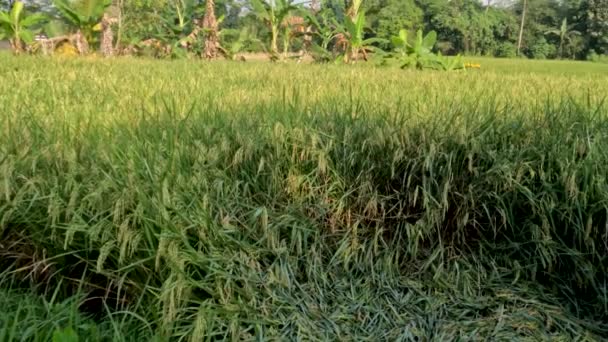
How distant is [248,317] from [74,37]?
1111cm

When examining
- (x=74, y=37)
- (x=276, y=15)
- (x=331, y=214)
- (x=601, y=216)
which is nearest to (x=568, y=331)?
(x=601, y=216)

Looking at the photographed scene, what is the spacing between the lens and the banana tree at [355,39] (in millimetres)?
9008

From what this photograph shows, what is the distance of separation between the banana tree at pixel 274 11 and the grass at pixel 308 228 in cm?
852

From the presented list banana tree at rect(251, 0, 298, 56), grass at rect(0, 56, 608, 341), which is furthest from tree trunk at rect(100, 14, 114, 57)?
grass at rect(0, 56, 608, 341)

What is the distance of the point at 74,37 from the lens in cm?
1095

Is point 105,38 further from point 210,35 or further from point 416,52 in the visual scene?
point 416,52

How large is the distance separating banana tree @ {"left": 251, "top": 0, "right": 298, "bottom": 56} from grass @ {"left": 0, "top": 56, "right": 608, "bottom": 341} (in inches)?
336

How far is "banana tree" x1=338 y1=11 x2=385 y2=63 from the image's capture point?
9008mm

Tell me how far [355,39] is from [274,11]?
6.80 feet

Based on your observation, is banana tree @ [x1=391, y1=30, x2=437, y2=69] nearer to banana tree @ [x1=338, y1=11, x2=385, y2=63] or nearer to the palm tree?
banana tree @ [x1=338, y1=11, x2=385, y2=63]

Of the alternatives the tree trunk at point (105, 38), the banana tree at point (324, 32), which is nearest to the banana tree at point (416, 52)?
the banana tree at point (324, 32)

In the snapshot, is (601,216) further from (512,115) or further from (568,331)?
(512,115)

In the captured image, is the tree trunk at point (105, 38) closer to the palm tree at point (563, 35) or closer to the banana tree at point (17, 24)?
the banana tree at point (17, 24)

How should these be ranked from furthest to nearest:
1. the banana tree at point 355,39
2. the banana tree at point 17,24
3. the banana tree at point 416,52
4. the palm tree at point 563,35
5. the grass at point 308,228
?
1. the palm tree at point 563,35
2. the banana tree at point 17,24
3. the banana tree at point 355,39
4. the banana tree at point 416,52
5. the grass at point 308,228
